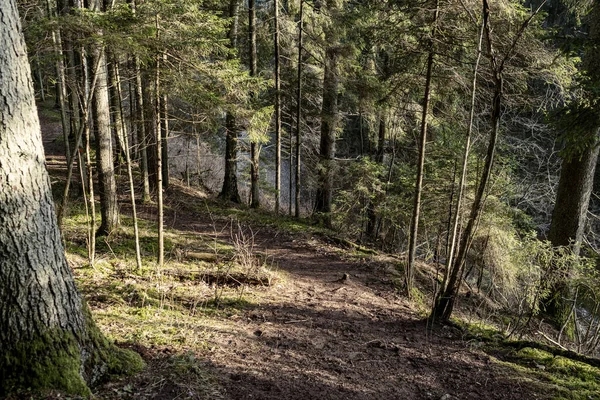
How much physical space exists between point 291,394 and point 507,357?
9.81ft

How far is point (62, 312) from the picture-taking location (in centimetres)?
278

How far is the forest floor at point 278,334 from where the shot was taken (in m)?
3.74

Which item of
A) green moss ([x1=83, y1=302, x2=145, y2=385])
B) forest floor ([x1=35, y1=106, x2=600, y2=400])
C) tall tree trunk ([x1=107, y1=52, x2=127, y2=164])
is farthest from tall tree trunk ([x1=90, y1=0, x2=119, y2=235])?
green moss ([x1=83, y1=302, x2=145, y2=385])

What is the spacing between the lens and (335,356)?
4559 mm

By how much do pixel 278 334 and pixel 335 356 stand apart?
793mm

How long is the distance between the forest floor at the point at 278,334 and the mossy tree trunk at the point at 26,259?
440 millimetres

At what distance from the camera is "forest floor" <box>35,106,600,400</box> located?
3.74 metres

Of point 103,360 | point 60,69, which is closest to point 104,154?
point 60,69

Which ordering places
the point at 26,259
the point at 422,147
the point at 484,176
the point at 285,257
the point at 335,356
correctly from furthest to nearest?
the point at 285,257
the point at 422,147
the point at 484,176
the point at 335,356
the point at 26,259

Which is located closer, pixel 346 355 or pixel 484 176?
pixel 346 355

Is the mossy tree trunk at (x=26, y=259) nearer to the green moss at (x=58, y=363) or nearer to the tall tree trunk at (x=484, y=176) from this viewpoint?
the green moss at (x=58, y=363)

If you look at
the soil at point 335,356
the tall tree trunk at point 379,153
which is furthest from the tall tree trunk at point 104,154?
the tall tree trunk at point 379,153

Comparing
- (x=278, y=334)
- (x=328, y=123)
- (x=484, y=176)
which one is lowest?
(x=278, y=334)

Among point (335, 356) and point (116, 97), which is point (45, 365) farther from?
point (116, 97)
